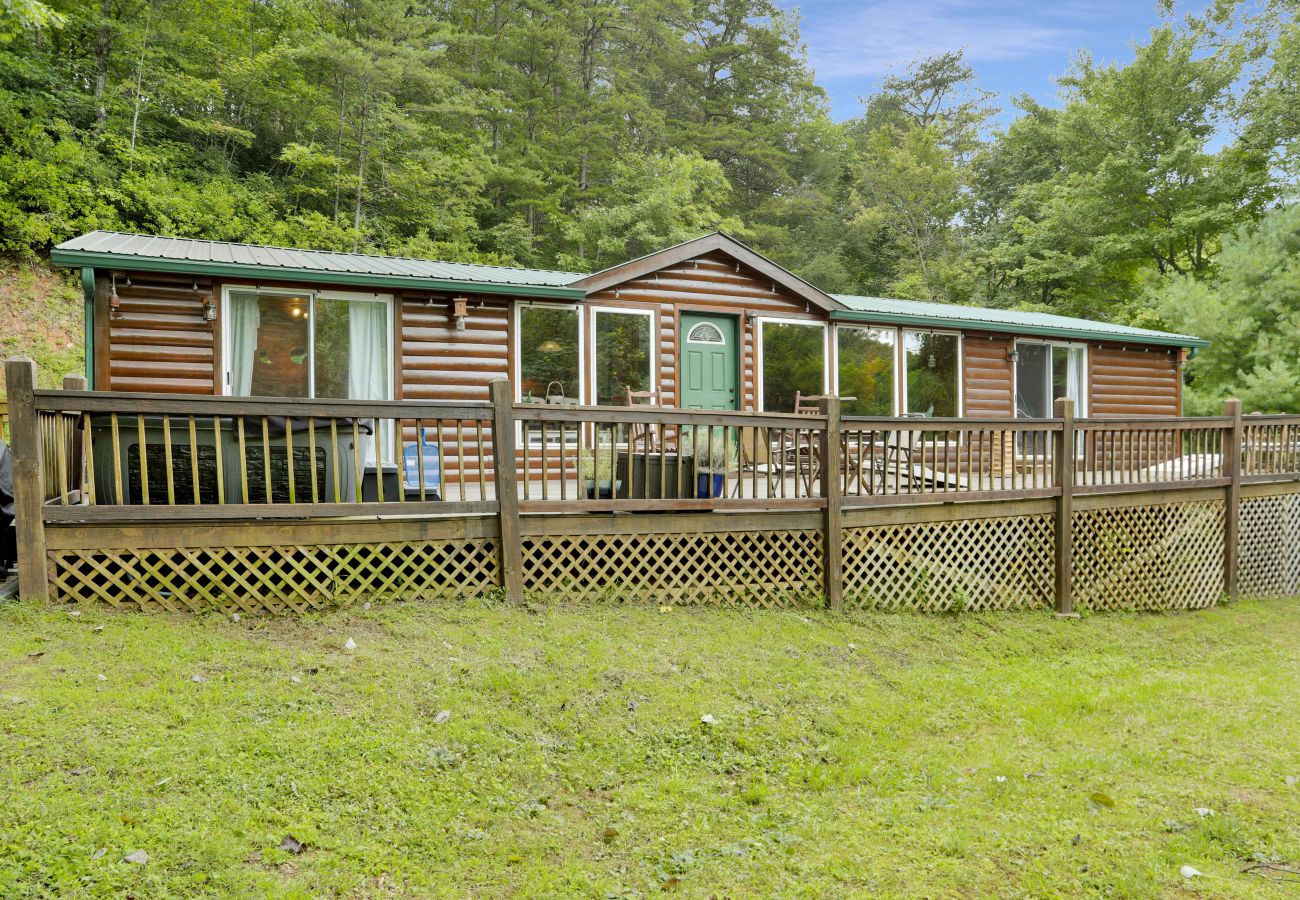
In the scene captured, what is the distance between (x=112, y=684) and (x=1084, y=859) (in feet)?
13.0

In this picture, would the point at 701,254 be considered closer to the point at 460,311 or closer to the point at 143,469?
the point at 460,311

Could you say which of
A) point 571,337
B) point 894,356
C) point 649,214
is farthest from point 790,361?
point 649,214

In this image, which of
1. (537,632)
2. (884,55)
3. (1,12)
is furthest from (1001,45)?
(537,632)

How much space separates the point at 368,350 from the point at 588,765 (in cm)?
588

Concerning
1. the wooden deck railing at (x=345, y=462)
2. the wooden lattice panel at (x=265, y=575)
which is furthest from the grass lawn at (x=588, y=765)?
the wooden deck railing at (x=345, y=462)

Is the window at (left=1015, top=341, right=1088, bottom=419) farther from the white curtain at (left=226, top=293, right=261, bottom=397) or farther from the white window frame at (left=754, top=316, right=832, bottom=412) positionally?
the white curtain at (left=226, top=293, right=261, bottom=397)

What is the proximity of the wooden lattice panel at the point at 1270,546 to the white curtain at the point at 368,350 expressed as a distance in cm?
934

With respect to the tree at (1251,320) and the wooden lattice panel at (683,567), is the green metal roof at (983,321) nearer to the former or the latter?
the tree at (1251,320)

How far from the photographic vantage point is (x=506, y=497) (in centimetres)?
507

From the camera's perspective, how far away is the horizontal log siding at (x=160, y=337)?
7.07 metres

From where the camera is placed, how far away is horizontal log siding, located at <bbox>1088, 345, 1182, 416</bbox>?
1209 centimetres

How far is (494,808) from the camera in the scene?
9.51 ft

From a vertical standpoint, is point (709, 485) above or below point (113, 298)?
below

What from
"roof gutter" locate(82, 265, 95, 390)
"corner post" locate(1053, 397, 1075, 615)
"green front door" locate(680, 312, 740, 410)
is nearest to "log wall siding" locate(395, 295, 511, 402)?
"green front door" locate(680, 312, 740, 410)
